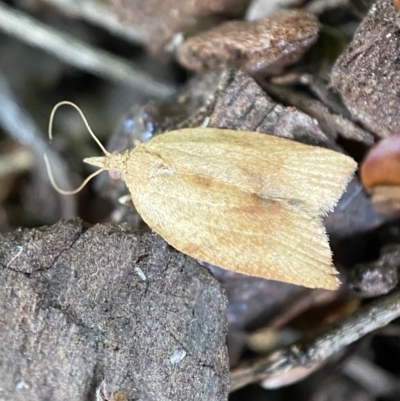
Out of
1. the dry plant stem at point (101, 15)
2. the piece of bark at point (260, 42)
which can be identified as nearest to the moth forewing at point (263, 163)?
the piece of bark at point (260, 42)

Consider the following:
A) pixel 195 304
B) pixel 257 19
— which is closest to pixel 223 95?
pixel 257 19

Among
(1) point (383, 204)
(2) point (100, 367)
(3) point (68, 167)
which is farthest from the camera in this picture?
(3) point (68, 167)

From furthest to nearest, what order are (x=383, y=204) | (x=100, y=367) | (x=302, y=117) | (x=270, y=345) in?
(x=270, y=345), (x=383, y=204), (x=302, y=117), (x=100, y=367)

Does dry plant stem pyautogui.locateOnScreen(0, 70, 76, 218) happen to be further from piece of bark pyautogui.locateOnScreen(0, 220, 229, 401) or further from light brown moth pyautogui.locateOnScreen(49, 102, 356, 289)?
piece of bark pyautogui.locateOnScreen(0, 220, 229, 401)

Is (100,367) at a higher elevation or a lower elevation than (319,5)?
lower

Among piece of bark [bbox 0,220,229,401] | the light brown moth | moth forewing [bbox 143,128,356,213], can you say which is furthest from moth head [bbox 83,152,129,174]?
piece of bark [bbox 0,220,229,401]

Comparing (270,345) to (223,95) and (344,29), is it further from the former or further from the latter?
(344,29)

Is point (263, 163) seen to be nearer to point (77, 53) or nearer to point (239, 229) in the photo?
point (239, 229)

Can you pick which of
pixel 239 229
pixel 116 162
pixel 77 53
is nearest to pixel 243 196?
pixel 239 229
